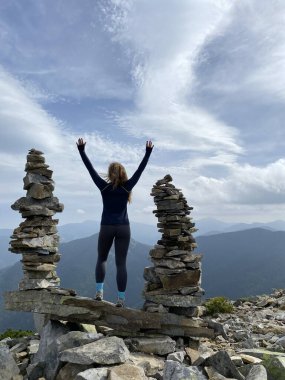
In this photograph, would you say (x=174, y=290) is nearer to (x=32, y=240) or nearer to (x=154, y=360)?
(x=154, y=360)

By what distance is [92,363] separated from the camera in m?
9.53

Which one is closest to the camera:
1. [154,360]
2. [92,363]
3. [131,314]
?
[92,363]

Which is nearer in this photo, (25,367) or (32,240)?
(25,367)

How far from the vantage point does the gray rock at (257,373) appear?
349 inches

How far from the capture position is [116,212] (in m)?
12.2

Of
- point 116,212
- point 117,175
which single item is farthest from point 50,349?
point 117,175

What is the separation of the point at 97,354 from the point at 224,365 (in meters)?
3.31

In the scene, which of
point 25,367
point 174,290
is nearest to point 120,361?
point 25,367

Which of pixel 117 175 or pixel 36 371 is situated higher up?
pixel 117 175

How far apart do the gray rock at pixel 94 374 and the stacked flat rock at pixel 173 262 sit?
15.4 ft

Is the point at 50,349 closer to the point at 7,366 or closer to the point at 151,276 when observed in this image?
the point at 7,366

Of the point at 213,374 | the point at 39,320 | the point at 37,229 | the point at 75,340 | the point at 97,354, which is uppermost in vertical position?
the point at 37,229

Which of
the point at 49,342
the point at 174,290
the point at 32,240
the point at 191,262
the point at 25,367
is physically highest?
the point at 32,240

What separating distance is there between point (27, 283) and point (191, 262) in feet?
19.6
